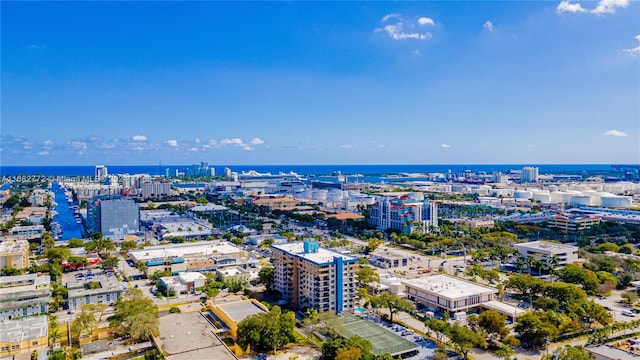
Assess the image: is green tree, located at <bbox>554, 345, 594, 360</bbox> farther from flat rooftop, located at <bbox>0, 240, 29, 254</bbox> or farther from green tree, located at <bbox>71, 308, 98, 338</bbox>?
flat rooftop, located at <bbox>0, 240, 29, 254</bbox>

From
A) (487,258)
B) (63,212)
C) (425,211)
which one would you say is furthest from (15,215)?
(487,258)

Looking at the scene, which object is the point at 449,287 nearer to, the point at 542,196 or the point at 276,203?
the point at 276,203

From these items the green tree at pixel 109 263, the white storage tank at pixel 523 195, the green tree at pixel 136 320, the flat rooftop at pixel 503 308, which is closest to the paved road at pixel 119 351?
the green tree at pixel 136 320

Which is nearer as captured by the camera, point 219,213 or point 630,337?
point 630,337

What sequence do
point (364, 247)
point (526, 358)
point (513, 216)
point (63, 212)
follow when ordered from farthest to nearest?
point (63, 212) → point (513, 216) → point (364, 247) → point (526, 358)

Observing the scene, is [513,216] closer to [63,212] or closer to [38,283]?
[38,283]

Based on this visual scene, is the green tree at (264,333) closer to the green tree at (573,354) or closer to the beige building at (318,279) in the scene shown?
the beige building at (318,279)
